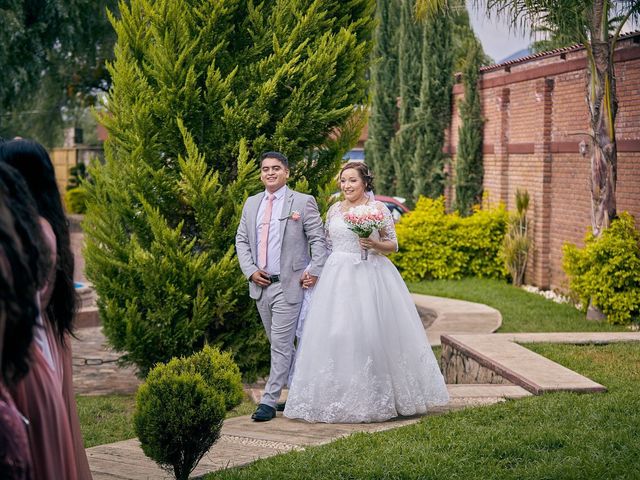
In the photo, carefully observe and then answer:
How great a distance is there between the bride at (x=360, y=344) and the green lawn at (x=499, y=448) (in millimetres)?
456

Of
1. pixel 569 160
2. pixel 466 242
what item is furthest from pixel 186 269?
pixel 466 242

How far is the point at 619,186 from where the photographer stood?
1503cm

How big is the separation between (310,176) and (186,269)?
1588mm

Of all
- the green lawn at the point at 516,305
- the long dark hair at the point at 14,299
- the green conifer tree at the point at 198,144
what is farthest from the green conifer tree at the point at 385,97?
→ the long dark hair at the point at 14,299

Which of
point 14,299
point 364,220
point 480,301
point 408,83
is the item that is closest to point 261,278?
point 364,220

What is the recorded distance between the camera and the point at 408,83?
25.4 meters

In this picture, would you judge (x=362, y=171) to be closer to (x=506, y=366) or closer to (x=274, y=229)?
(x=274, y=229)

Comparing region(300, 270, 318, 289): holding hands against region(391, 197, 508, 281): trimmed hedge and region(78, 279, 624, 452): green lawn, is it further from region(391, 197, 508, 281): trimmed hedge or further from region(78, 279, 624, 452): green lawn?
region(391, 197, 508, 281): trimmed hedge

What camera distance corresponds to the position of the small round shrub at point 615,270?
13297mm

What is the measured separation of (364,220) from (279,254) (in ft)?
2.46

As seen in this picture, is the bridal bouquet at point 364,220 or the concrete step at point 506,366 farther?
the concrete step at point 506,366

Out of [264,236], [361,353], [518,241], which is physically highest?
[264,236]

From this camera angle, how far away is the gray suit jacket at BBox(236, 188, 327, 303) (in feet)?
26.3

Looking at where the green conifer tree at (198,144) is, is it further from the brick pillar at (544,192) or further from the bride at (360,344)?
the brick pillar at (544,192)
